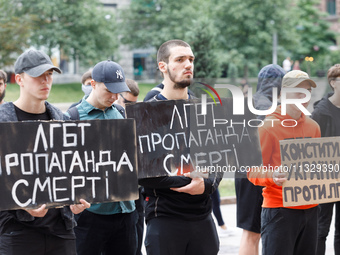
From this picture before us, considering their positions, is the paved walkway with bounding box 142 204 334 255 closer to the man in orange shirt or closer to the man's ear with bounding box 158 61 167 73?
the man in orange shirt

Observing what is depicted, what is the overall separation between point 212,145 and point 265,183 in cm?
59

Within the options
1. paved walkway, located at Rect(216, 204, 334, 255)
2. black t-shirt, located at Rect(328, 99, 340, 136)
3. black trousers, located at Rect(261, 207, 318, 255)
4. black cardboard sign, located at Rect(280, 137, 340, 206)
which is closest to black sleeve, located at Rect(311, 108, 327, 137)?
black t-shirt, located at Rect(328, 99, 340, 136)

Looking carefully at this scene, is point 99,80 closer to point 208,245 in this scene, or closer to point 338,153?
point 208,245

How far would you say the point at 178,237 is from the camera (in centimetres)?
400

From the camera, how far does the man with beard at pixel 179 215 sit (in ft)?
13.1

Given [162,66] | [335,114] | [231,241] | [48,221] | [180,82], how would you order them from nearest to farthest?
[48,221] → [180,82] → [162,66] → [335,114] → [231,241]

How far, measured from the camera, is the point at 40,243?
3.67 metres

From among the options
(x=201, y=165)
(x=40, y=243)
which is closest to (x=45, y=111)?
(x=40, y=243)

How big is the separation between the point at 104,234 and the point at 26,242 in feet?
3.01

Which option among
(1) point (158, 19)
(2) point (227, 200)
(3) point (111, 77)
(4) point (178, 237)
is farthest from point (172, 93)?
(1) point (158, 19)

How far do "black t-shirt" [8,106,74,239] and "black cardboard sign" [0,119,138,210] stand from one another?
5.5 inches

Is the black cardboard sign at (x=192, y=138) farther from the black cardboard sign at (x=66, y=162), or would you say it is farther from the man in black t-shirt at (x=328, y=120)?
the man in black t-shirt at (x=328, y=120)

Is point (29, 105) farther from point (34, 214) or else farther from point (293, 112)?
point (293, 112)

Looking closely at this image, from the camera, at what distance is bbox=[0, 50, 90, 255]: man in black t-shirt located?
361 cm
